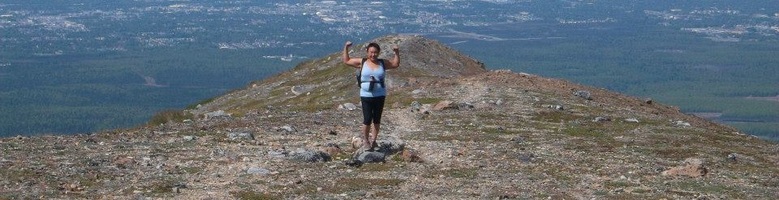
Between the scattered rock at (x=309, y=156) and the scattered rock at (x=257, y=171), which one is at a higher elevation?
the scattered rock at (x=257, y=171)

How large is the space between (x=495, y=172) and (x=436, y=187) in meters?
2.48

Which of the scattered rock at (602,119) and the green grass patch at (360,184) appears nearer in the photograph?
the green grass patch at (360,184)

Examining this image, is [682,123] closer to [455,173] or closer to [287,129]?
[287,129]

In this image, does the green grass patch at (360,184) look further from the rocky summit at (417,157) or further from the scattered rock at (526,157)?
the scattered rock at (526,157)

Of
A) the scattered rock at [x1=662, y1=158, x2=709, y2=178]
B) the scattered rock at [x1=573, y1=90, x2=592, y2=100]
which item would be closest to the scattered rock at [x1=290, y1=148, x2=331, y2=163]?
the scattered rock at [x1=662, y1=158, x2=709, y2=178]

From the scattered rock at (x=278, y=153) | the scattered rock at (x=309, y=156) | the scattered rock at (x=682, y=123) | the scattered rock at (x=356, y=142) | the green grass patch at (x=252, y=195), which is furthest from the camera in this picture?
the scattered rock at (x=682, y=123)

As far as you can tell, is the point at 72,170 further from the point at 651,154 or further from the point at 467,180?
the point at 651,154

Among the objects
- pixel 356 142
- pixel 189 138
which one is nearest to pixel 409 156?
pixel 356 142

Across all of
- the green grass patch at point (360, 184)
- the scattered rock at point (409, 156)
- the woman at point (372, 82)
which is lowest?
the scattered rock at point (409, 156)

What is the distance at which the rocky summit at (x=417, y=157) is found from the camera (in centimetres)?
2214

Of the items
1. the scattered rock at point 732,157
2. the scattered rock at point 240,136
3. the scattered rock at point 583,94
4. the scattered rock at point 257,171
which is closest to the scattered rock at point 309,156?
the scattered rock at point 257,171

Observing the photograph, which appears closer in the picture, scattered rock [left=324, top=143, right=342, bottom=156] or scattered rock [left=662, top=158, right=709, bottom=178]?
scattered rock [left=662, top=158, right=709, bottom=178]

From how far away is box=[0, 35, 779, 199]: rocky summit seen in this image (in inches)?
872

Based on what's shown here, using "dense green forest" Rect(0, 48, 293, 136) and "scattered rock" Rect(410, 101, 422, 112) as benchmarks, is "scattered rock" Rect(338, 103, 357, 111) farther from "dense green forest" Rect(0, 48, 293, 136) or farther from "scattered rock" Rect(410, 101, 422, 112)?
"dense green forest" Rect(0, 48, 293, 136)
